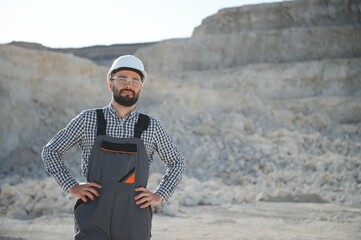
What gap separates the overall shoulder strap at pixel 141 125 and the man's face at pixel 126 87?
0.10 meters

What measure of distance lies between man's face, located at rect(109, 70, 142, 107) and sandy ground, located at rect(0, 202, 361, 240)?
4220 mm

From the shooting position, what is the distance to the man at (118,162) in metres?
2.29

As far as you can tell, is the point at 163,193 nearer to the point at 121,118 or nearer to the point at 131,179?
the point at 131,179

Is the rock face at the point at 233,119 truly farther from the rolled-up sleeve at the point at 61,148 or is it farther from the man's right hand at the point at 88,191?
the man's right hand at the point at 88,191

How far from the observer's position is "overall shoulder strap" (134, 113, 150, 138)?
8.08ft

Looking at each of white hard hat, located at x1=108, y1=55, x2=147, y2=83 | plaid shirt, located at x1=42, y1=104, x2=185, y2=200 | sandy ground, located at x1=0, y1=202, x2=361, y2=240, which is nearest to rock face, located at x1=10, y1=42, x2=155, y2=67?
sandy ground, located at x1=0, y1=202, x2=361, y2=240

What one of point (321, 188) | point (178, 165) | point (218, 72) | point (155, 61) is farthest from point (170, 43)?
point (178, 165)

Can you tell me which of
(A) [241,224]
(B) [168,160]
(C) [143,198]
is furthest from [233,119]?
(C) [143,198]

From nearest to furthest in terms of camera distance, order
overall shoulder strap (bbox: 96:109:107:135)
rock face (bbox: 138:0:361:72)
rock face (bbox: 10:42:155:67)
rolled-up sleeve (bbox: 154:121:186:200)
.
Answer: overall shoulder strap (bbox: 96:109:107:135)
rolled-up sleeve (bbox: 154:121:186:200)
rock face (bbox: 138:0:361:72)
rock face (bbox: 10:42:155:67)

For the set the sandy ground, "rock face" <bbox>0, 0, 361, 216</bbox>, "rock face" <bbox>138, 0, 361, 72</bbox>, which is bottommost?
the sandy ground

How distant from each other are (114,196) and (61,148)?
0.43 metres

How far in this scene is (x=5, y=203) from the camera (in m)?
8.84

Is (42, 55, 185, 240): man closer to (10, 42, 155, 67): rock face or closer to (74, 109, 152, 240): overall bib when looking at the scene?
(74, 109, 152, 240): overall bib

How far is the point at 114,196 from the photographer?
229cm
